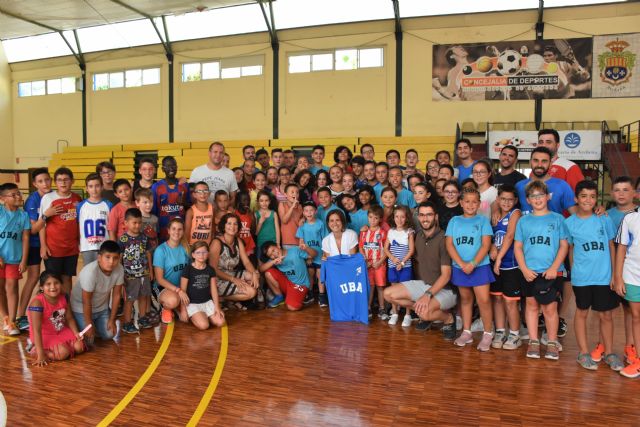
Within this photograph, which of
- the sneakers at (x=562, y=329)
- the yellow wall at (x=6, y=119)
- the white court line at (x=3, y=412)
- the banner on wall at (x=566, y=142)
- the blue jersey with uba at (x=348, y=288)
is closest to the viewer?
the white court line at (x=3, y=412)

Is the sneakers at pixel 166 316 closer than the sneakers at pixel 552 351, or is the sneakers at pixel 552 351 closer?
the sneakers at pixel 552 351

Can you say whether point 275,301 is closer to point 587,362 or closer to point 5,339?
point 5,339

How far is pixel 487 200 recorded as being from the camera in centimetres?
454

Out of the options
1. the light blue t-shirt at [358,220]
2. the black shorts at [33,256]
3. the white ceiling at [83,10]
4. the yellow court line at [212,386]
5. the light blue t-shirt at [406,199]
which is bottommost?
the yellow court line at [212,386]

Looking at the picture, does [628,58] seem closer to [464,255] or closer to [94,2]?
[464,255]

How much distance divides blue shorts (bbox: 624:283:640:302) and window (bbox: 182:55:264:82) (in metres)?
13.8

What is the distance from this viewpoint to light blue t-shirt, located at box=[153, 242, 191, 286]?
4.82 meters

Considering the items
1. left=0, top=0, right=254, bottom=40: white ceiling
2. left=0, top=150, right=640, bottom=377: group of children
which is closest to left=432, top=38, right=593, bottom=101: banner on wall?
left=0, top=0, right=254, bottom=40: white ceiling

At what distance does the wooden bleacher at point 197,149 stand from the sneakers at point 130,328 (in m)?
10.5

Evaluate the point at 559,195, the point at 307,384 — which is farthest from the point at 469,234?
the point at 307,384

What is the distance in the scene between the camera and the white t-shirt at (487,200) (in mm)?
4520

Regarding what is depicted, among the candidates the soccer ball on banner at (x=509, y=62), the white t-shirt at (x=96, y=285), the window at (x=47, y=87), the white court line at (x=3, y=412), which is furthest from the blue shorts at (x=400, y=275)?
the window at (x=47, y=87)

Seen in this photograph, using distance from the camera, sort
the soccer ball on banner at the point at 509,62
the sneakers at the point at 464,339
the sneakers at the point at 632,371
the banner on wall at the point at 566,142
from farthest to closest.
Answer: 1. the soccer ball on banner at the point at 509,62
2. the banner on wall at the point at 566,142
3. the sneakers at the point at 464,339
4. the sneakers at the point at 632,371

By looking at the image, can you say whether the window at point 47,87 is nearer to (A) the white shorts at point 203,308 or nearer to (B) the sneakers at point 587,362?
(A) the white shorts at point 203,308
